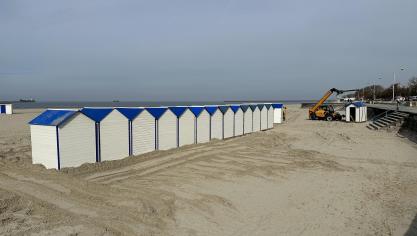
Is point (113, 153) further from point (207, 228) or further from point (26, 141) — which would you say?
point (26, 141)

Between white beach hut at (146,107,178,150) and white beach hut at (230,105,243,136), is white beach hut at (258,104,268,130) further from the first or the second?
white beach hut at (146,107,178,150)

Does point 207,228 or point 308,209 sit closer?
point 207,228

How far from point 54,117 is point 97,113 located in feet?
4.53

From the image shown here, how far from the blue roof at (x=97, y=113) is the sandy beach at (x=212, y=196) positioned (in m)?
1.67

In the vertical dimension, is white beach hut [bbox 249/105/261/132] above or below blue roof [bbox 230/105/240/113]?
below

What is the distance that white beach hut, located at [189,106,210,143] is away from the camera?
56.7 feet

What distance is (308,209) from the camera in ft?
25.6

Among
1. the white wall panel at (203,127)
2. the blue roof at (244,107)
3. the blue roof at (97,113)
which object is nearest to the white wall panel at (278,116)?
the blue roof at (244,107)

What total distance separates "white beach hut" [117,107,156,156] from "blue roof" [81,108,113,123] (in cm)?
66

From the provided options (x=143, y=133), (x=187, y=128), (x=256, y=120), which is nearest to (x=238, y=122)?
(x=256, y=120)

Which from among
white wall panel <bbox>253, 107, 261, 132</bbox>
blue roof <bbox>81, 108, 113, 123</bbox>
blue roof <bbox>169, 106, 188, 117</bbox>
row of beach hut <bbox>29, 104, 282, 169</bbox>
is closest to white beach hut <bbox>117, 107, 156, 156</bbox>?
row of beach hut <bbox>29, 104, 282, 169</bbox>

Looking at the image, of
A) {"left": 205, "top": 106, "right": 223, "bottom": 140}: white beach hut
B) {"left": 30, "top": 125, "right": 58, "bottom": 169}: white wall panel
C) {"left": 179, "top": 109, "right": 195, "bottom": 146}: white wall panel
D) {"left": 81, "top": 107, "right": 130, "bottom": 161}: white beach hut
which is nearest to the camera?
{"left": 30, "top": 125, "right": 58, "bottom": 169}: white wall panel

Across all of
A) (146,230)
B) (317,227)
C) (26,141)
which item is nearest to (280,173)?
(317,227)

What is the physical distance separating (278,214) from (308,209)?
2.81 feet
